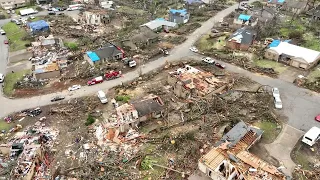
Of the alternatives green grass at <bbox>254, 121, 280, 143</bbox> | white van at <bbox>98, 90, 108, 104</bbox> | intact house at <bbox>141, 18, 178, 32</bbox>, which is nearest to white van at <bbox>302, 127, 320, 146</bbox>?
green grass at <bbox>254, 121, 280, 143</bbox>

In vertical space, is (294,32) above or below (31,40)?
above

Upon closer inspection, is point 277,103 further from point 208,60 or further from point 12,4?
point 12,4

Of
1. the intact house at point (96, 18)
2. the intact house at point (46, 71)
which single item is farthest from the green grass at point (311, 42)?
the intact house at point (46, 71)

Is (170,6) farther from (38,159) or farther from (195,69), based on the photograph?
(38,159)

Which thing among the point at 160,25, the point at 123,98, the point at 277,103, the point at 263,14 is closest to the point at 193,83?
the point at 123,98

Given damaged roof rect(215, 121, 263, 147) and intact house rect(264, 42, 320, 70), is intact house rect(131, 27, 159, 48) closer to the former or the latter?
intact house rect(264, 42, 320, 70)

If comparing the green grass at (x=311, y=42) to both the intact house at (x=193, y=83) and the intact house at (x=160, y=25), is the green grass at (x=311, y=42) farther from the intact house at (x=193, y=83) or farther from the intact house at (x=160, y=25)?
the intact house at (x=160, y=25)

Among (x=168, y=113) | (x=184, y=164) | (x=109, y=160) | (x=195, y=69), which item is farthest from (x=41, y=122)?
(x=195, y=69)
